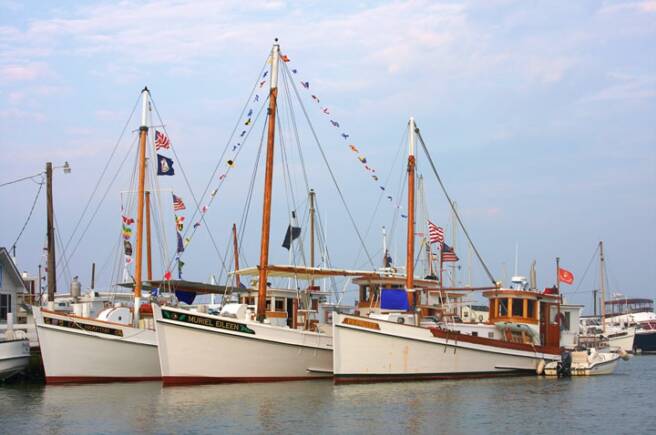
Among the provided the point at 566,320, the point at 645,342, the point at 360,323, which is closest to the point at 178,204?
the point at 360,323

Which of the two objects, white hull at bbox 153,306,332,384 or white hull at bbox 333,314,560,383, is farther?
white hull at bbox 333,314,560,383

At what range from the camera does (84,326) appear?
37281 mm

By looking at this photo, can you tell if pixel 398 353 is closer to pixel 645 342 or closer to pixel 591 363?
pixel 591 363

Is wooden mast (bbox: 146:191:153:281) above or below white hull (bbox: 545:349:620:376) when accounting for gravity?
above

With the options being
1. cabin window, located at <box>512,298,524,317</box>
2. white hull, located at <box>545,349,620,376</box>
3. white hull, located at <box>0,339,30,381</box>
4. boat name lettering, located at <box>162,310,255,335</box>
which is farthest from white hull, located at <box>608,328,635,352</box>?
white hull, located at <box>0,339,30,381</box>

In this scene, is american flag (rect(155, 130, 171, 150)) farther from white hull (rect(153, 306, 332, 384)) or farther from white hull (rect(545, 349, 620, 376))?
white hull (rect(545, 349, 620, 376))

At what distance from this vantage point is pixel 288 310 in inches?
1646

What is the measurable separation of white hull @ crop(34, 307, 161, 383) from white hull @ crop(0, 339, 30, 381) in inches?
37.7

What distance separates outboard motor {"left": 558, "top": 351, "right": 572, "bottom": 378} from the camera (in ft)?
141

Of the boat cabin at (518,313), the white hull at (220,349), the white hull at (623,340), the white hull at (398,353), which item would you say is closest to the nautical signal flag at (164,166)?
the white hull at (220,349)

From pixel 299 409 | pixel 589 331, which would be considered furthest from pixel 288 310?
pixel 589 331

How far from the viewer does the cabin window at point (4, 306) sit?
44.5m

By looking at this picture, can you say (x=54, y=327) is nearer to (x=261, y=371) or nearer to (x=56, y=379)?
(x=56, y=379)

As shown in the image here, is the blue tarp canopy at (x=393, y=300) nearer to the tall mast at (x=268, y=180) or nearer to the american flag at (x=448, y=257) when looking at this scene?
the tall mast at (x=268, y=180)
